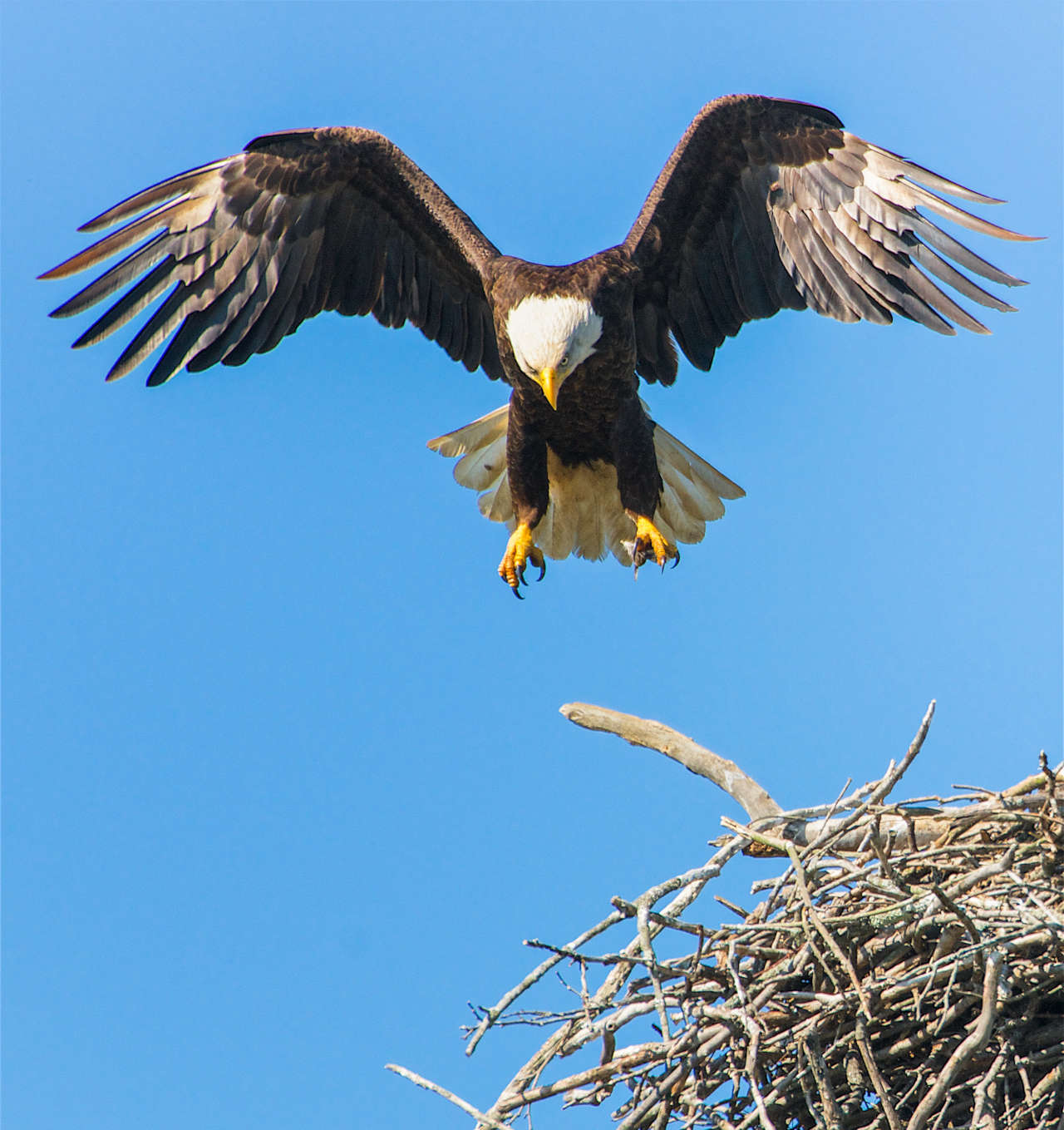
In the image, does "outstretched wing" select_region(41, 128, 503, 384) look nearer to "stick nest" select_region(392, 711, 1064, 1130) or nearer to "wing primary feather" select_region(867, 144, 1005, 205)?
"wing primary feather" select_region(867, 144, 1005, 205)

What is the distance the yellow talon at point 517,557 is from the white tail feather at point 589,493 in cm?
23

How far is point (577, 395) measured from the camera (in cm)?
640

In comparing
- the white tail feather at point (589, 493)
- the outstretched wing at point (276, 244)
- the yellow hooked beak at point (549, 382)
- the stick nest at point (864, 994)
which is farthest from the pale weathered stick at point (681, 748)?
the outstretched wing at point (276, 244)

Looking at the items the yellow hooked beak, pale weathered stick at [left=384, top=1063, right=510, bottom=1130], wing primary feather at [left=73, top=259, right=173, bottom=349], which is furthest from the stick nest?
wing primary feather at [left=73, top=259, right=173, bottom=349]

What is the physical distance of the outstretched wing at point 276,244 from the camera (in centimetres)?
633

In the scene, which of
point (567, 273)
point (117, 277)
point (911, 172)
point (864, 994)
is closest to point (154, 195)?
point (117, 277)

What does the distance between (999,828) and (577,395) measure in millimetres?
3061

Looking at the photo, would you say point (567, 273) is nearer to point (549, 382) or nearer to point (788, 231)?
point (549, 382)

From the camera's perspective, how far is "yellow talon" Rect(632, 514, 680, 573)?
674 cm

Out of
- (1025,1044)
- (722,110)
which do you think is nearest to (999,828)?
(1025,1044)

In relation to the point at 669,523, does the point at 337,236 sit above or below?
above

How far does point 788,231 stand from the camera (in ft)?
21.2

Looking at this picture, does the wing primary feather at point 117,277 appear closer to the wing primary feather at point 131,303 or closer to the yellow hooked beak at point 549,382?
the wing primary feather at point 131,303

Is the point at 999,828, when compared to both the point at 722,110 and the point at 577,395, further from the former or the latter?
the point at 722,110
